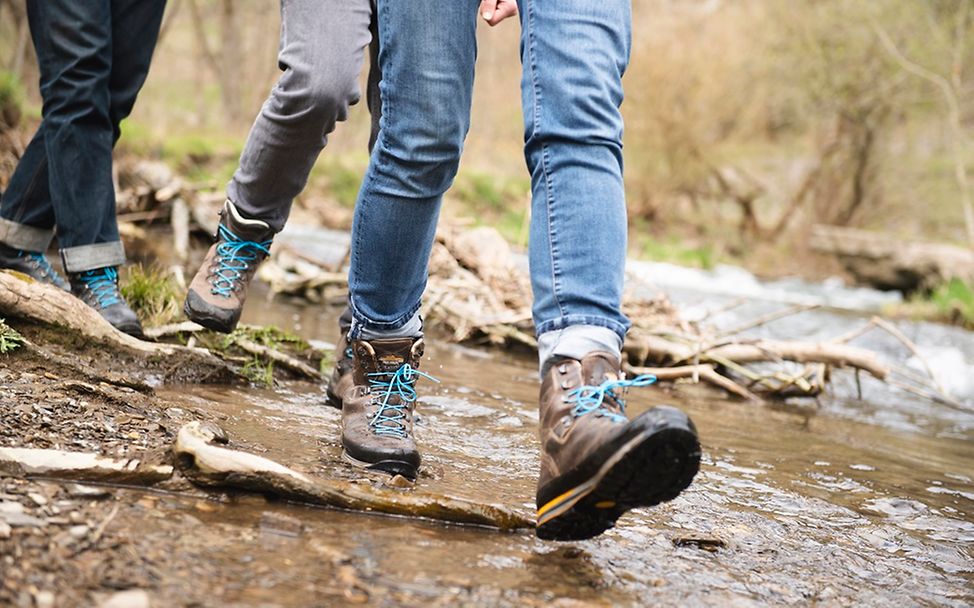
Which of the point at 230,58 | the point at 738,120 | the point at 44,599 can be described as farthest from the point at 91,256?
the point at 230,58

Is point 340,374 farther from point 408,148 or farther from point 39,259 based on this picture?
point 39,259

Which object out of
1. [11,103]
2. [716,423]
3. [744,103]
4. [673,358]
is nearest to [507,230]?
[744,103]

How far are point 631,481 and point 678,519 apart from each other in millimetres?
558

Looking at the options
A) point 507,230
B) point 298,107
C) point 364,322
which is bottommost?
point 507,230

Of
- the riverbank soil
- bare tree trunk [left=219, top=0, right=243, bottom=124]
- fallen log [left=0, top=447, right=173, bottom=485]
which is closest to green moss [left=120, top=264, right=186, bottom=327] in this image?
the riverbank soil

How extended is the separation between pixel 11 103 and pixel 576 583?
7319mm

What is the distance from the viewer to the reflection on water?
144cm

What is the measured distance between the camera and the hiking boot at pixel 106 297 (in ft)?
8.84

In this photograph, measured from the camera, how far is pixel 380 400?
2.02m

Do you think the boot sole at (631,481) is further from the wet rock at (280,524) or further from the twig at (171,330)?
the twig at (171,330)

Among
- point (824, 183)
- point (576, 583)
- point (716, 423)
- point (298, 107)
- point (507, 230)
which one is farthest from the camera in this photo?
point (824, 183)

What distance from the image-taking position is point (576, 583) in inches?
56.4

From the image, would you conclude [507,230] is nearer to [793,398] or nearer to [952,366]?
[952,366]

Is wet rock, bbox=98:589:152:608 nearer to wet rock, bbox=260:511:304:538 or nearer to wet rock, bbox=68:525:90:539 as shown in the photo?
wet rock, bbox=68:525:90:539
